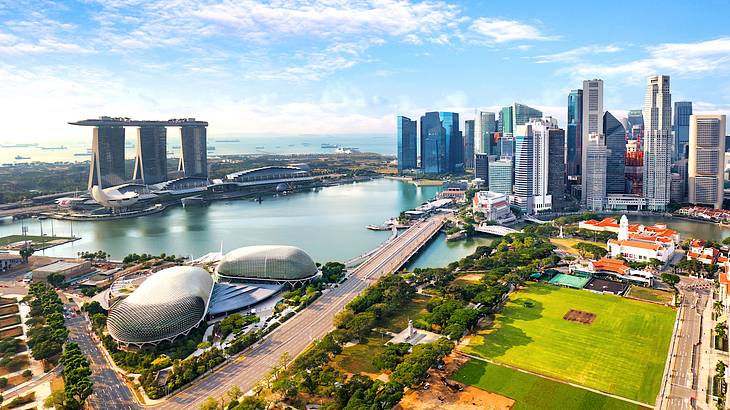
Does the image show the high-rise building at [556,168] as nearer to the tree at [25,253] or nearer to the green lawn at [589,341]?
the green lawn at [589,341]

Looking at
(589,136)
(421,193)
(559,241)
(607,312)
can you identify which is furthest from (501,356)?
(421,193)

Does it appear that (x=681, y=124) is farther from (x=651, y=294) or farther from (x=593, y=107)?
(x=651, y=294)

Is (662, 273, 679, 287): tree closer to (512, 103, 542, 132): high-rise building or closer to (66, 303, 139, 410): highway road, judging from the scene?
(66, 303, 139, 410): highway road

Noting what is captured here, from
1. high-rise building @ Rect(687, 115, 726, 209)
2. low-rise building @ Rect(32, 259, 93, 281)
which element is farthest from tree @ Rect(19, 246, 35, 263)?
high-rise building @ Rect(687, 115, 726, 209)

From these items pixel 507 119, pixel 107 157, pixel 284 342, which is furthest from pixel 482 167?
pixel 284 342

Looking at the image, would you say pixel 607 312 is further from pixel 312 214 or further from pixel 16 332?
pixel 312 214

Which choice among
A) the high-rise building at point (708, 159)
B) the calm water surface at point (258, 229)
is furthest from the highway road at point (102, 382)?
the high-rise building at point (708, 159)
